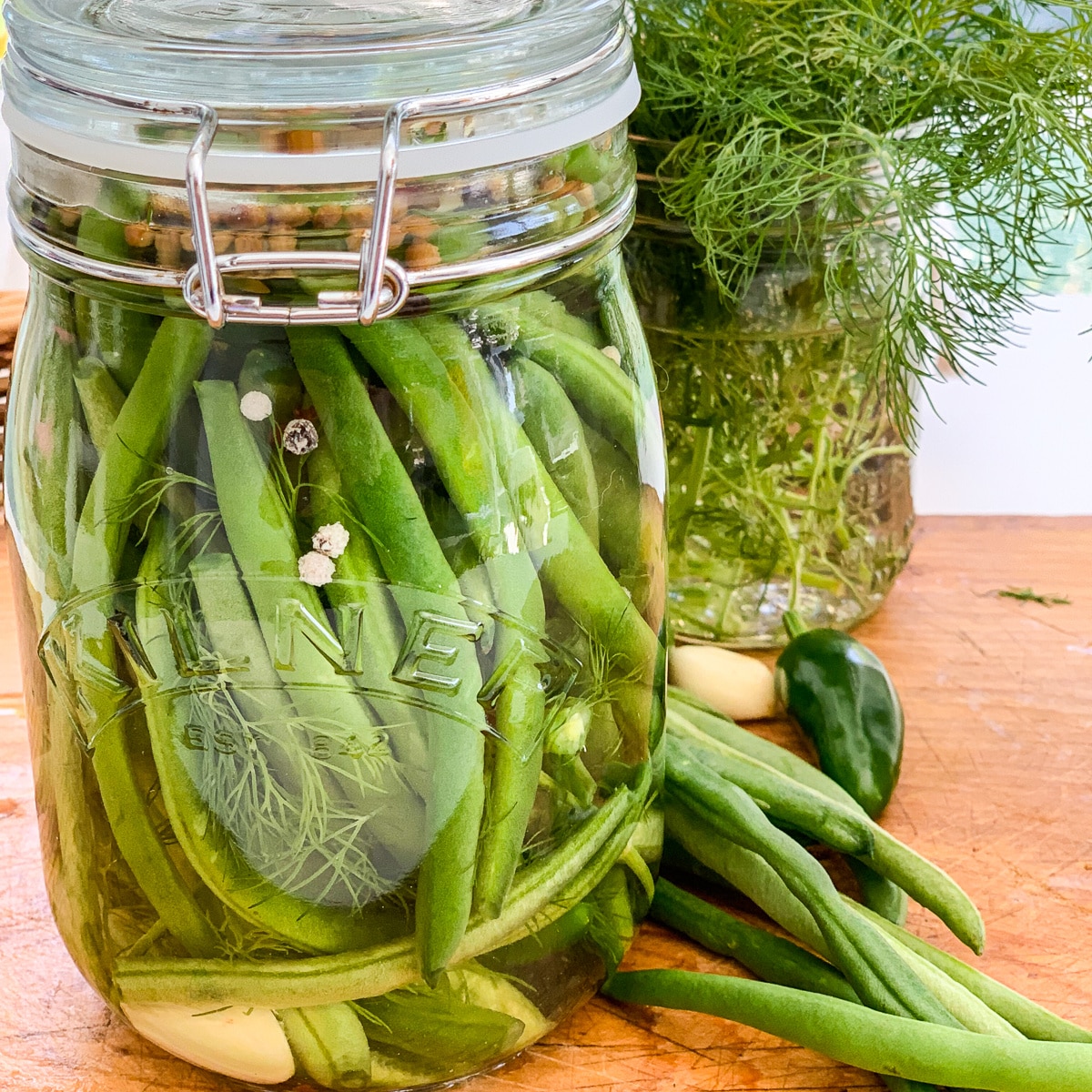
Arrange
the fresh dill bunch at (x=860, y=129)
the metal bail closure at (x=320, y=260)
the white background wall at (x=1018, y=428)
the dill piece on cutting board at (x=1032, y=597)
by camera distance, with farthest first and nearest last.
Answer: the white background wall at (x=1018, y=428) → the dill piece on cutting board at (x=1032, y=597) → the fresh dill bunch at (x=860, y=129) → the metal bail closure at (x=320, y=260)

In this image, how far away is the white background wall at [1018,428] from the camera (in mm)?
1209

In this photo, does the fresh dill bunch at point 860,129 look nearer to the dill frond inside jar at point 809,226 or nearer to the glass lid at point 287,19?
the dill frond inside jar at point 809,226

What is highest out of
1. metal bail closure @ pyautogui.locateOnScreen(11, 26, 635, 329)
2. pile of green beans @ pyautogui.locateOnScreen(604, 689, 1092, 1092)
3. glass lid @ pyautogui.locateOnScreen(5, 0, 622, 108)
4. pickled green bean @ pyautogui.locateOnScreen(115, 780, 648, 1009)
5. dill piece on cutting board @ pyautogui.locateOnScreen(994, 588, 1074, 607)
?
glass lid @ pyautogui.locateOnScreen(5, 0, 622, 108)

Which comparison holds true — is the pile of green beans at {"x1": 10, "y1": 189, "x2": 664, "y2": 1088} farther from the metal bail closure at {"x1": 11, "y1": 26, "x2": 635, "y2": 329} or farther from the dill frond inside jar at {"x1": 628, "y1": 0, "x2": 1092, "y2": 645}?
the dill frond inside jar at {"x1": 628, "y1": 0, "x2": 1092, "y2": 645}

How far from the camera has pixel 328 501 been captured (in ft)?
1.56

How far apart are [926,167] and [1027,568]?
0.37 m

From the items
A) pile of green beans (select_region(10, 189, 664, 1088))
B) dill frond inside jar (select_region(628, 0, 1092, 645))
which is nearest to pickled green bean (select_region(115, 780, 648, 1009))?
pile of green beans (select_region(10, 189, 664, 1088))

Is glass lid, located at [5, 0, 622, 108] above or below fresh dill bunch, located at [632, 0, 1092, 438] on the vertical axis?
above

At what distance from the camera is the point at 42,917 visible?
2.26 ft

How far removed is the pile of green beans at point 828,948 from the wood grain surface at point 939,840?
0.03 meters

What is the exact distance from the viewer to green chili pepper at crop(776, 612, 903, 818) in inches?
29.2

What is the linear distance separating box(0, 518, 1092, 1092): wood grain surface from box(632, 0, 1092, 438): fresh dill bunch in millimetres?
203

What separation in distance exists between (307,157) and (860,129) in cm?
39

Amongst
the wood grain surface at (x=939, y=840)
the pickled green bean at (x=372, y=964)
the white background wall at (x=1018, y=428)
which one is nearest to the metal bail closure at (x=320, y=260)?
the pickled green bean at (x=372, y=964)
